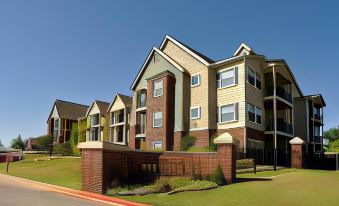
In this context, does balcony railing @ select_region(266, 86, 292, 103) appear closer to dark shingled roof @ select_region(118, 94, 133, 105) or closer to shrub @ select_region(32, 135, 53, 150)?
dark shingled roof @ select_region(118, 94, 133, 105)

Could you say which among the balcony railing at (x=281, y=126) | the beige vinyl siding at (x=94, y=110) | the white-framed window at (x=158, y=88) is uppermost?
the white-framed window at (x=158, y=88)

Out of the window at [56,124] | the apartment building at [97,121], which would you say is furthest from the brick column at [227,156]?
the window at [56,124]

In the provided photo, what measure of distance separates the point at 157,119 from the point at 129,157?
18838 mm

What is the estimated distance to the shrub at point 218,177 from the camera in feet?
60.7

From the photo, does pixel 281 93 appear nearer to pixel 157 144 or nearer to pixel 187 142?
pixel 187 142

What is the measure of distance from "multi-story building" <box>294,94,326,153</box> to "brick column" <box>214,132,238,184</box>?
28543 mm

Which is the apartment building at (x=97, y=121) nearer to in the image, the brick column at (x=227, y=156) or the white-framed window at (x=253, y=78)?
the white-framed window at (x=253, y=78)

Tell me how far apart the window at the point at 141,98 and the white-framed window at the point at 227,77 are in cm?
982

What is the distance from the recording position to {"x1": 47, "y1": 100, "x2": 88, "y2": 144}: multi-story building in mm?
71188

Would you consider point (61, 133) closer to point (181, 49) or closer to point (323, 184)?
point (181, 49)

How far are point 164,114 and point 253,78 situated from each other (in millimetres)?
9122

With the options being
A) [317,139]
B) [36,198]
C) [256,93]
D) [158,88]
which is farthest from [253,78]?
[36,198]

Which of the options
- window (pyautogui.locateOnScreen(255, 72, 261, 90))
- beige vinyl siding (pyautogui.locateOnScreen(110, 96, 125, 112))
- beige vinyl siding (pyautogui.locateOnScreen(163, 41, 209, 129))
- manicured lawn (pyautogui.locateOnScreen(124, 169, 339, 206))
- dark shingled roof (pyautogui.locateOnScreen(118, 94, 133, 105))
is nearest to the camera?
manicured lawn (pyautogui.locateOnScreen(124, 169, 339, 206))

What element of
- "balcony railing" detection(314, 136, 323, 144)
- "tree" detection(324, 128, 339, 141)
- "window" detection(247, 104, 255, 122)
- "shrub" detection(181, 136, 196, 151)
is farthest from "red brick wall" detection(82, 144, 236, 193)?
"tree" detection(324, 128, 339, 141)
